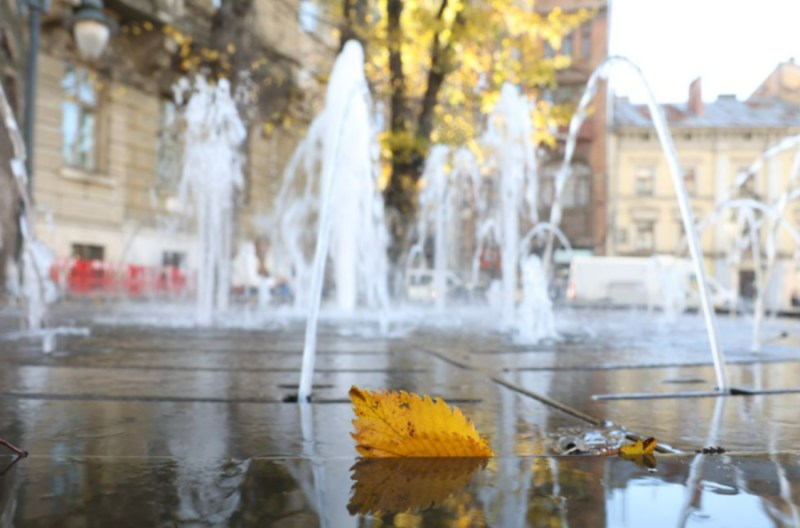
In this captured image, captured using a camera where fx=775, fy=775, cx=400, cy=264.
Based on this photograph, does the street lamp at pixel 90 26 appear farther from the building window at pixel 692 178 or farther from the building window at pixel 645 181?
the building window at pixel 692 178

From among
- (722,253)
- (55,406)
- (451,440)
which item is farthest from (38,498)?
(722,253)

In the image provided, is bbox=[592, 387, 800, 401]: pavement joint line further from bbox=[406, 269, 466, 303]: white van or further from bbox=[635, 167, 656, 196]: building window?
bbox=[635, 167, 656, 196]: building window

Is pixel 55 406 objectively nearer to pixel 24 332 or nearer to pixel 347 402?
pixel 347 402

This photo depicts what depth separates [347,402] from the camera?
2.58 meters

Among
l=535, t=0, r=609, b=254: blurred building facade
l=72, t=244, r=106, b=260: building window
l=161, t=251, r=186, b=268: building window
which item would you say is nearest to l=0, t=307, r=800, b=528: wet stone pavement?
l=72, t=244, r=106, b=260: building window

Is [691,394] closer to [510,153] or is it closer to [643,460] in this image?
[643,460]

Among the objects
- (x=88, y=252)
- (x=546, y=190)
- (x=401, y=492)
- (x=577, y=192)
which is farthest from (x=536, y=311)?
Answer: (x=577, y=192)

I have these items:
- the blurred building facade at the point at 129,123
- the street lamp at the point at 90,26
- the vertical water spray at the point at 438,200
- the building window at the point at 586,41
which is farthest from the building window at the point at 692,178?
the street lamp at the point at 90,26

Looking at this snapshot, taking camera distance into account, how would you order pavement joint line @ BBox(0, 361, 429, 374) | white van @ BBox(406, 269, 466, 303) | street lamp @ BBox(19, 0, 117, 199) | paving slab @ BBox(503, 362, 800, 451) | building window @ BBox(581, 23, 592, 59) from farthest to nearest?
building window @ BBox(581, 23, 592, 59) → white van @ BBox(406, 269, 466, 303) → street lamp @ BBox(19, 0, 117, 199) → pavement joint line @ BBox(0, 361, 429, 374) → paving slab @ BBox(503, 362, 800, 451)

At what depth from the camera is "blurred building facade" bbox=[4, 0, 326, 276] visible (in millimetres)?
15234

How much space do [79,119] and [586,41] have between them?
1007 inches

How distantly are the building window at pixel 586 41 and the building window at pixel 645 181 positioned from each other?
284 inches

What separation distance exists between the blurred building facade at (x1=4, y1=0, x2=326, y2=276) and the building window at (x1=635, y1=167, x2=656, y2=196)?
83.2 ft

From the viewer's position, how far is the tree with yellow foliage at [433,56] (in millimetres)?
13641
